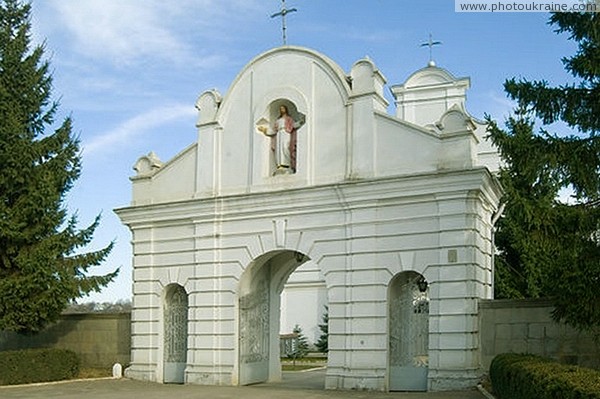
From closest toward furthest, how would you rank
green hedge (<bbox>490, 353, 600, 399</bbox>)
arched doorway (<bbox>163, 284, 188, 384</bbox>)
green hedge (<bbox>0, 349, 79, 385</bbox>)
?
green hedge (<bbox>490, 353, 600, 399</bbox>)
green hedge (<bbox>0, 349, 79, 385</bbox>)
arched doorway (<bbox>163, 284, 188, 384</bbox>)

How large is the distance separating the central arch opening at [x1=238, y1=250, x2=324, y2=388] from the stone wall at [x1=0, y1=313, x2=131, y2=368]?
14.3 ft

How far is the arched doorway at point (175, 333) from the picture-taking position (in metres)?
23.3

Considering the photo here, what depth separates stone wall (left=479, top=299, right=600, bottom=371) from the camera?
17.8 meters

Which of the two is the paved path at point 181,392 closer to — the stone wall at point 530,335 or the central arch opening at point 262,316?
the central arch opening at point 262,316

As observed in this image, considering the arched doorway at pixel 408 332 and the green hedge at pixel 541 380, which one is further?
the arched doorway at pixel 408 332

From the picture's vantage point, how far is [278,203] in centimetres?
2162

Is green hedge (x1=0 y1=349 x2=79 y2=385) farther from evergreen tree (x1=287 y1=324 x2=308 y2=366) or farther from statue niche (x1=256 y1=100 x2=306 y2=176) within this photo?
evergreen tree (x1=287 y1=324 x2=308 y2=366)

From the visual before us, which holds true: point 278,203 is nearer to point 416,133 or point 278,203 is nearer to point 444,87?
point 416,133

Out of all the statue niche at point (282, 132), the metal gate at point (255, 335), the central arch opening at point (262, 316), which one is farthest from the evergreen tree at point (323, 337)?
the statue niche at point (282, 132)

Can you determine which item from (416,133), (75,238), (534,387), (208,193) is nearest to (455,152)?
(416,133)

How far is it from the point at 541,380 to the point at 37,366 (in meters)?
15.9

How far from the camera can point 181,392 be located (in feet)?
64.4

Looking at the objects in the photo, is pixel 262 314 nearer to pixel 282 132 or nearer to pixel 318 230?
pixel 318 230

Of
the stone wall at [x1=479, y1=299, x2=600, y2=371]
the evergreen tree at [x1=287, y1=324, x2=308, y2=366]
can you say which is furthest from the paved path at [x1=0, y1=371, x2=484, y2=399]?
the evergreen tree at [x1=287, y1=324, x2=308, y2=366]
